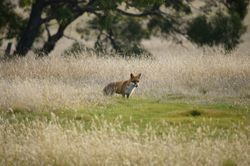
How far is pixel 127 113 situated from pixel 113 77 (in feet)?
19.6

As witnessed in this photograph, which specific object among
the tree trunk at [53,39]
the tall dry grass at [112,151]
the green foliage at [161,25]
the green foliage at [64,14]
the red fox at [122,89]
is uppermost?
the green foliage at [161,25]

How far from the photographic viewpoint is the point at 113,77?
2200cm

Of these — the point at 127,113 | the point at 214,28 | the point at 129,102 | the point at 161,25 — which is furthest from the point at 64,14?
the point at 127,113

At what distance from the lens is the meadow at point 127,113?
10766 millimetres

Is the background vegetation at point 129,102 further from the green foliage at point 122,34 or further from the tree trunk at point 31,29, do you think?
the green foliage at point 122,34

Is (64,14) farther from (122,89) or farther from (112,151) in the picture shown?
(112,151)

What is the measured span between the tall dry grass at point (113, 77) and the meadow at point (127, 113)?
0.03 meters

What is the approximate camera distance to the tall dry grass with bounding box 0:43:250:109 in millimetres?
17348

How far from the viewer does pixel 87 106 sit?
16.6 m

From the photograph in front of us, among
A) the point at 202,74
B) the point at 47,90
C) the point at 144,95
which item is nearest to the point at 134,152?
the point at 47,90

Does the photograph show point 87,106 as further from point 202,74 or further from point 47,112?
point 202,74

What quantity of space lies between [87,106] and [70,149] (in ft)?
18.7

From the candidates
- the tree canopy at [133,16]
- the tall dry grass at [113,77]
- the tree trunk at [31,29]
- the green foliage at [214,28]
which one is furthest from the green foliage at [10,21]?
the green foliage at [214,28]

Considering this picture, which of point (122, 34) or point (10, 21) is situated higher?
point (122, 34)
